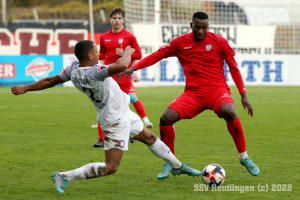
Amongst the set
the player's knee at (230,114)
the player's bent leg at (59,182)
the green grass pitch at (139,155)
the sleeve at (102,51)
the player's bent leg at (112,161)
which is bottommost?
the green grass pitch at (139,155)

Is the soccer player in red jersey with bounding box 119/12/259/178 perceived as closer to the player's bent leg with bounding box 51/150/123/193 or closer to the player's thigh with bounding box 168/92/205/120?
the player's thigh with bounding box 168/92/205/120

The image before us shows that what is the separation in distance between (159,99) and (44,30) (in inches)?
541

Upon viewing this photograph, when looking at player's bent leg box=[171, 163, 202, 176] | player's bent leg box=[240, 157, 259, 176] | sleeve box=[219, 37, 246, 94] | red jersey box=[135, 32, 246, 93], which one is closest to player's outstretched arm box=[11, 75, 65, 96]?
red jersey box=[135, 32, 246, 93]

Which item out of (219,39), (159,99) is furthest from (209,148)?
(159,99)

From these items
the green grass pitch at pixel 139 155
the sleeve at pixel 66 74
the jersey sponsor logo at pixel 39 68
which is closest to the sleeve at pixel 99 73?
the sleeve at pixel 66 74

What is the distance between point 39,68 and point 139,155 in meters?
14.5

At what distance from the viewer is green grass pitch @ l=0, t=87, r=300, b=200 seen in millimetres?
4652

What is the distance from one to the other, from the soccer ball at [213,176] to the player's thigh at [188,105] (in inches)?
34.5

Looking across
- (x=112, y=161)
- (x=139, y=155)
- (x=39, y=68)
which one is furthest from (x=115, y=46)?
(x=39, y=68)

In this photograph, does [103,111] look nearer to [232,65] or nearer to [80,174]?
[80,174]

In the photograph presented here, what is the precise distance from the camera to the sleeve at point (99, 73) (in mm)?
4277

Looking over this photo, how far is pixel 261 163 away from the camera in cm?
595

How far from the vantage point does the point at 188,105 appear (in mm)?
5578

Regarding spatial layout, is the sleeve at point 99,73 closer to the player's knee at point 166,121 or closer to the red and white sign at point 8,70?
the player's knee at point 166,121
